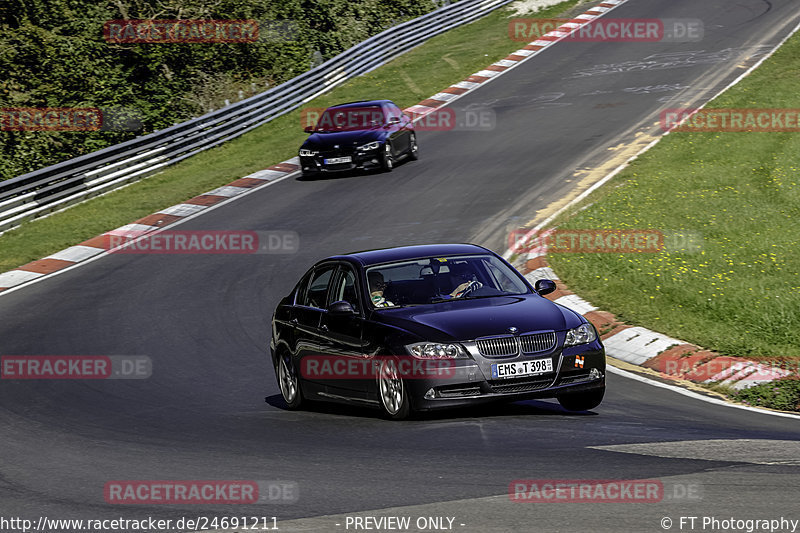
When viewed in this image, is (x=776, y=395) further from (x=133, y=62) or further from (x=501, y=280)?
(x=133, y=62)

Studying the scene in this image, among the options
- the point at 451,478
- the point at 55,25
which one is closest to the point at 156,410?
the point at 451,478

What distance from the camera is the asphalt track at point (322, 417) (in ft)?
22.7

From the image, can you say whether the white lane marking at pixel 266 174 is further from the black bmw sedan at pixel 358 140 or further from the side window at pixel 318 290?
the side window at pixel 318 290

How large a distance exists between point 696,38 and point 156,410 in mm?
30108

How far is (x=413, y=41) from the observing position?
135 feet

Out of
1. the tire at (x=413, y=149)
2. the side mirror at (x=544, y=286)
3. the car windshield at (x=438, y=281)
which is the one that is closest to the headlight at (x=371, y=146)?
the tire at (x=413, y=149)

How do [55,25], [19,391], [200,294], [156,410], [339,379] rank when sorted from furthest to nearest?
[55,25]
[200,294]
[19,391]
[156,410]
[339,379]

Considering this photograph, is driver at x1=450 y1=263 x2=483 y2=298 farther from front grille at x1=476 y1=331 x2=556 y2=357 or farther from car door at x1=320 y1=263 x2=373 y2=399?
front grille at x1=476 y1=331 x2=556 y2=357

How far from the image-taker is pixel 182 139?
3019cm

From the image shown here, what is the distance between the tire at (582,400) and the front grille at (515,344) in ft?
1.99

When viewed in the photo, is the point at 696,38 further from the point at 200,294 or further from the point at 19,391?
the point at 19,391

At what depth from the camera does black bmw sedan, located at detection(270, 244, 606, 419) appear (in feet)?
30.0

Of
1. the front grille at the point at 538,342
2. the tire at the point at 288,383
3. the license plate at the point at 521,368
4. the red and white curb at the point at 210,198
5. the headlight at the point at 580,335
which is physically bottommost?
the red and white curb at the point at 210,198

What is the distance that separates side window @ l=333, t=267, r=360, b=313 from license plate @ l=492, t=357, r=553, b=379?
1.78m
